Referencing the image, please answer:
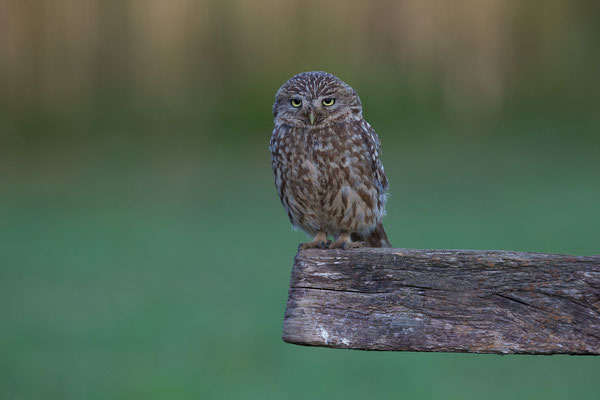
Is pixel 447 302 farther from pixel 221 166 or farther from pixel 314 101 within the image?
pixel 221 166

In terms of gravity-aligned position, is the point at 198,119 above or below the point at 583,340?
below

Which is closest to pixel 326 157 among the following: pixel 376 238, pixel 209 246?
pixel 376 238

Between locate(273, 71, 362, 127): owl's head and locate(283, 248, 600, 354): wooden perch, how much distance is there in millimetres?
1306

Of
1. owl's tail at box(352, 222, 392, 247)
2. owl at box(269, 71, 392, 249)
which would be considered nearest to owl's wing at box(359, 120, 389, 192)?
owl at box(269, 71, 392, 249)

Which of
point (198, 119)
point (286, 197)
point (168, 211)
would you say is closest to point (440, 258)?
point (286, 197)

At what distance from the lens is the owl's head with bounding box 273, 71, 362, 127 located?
320 centimetres

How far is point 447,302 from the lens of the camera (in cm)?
196

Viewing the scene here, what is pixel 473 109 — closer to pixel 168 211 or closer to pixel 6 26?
pixel 168 211

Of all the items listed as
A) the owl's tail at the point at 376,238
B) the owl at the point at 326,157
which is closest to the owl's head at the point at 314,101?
the owl at the point at 326,157

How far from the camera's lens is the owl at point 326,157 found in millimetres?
3244

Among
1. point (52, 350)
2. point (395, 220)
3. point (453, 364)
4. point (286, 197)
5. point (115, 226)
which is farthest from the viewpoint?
point (115, 226)

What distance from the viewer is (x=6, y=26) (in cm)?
1130

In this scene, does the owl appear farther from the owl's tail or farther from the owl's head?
the owl's tail

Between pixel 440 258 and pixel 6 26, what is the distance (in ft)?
34.7
